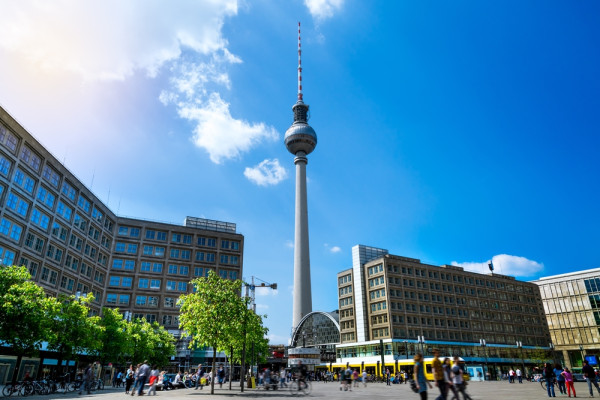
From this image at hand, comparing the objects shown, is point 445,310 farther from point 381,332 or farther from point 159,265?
point 159,265

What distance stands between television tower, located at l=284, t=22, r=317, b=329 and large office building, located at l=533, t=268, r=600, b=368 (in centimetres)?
5938

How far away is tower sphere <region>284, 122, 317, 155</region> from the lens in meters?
123

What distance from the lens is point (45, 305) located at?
28.1 meters

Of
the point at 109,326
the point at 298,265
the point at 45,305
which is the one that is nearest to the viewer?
the point at 45,305

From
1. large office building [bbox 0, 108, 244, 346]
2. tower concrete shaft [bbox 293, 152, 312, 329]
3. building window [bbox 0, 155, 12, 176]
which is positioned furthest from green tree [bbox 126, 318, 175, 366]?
tower concrete shaft [bbox 293, 152, 312, 329]

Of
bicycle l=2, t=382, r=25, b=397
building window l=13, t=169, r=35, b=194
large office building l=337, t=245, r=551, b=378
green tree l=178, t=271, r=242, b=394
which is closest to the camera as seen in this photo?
bicycle l=2, t=382, r=25, b=397

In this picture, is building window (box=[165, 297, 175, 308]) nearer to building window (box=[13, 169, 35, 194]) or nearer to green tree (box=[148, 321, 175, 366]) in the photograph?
green tree (box=[148, 321, 175, 366])

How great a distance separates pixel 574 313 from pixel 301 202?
70539 millimetres

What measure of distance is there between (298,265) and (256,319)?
61732 millimetres

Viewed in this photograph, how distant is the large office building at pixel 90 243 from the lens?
43438 mm

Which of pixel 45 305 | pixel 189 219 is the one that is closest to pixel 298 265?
pixel 189 219

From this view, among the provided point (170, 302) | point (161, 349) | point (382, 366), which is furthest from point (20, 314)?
point (382, 366)

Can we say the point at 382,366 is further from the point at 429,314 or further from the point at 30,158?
the point at 30,158

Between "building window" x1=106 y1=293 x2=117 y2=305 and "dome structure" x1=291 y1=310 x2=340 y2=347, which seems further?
"dome structure" x1=291 y1=310 x2=340 y2=347
